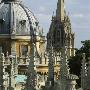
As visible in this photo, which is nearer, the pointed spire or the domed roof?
the domed roof

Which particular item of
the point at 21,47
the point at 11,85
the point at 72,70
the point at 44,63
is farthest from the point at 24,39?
the point at 11,85

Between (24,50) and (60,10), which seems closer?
(24,50)

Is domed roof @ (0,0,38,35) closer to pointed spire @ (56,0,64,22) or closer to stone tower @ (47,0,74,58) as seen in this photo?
stone tower @ (47,0,74,58)

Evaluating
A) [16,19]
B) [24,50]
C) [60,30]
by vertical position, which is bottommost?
[24,50]

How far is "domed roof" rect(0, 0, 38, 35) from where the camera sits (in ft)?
257

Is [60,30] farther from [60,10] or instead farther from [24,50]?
[24,50]

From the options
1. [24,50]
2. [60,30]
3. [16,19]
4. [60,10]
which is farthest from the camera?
[60,10]

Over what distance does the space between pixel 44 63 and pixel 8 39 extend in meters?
7.17

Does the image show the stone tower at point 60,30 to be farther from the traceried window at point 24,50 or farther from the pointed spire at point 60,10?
the traceried window at point 24,50

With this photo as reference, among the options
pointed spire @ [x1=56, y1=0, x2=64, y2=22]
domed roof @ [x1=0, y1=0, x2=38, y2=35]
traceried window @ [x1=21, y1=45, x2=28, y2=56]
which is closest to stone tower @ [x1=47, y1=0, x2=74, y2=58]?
pointed spire @ [x1=56, y1=0, x2=64, y2=22]

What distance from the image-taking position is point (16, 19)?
7931 cm

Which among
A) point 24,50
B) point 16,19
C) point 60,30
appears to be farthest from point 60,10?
point 24,50

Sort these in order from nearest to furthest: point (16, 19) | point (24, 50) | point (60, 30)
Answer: point (24, 50)
point (16, 19)
point (60, 30)

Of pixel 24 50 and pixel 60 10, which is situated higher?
pixel 60 10
